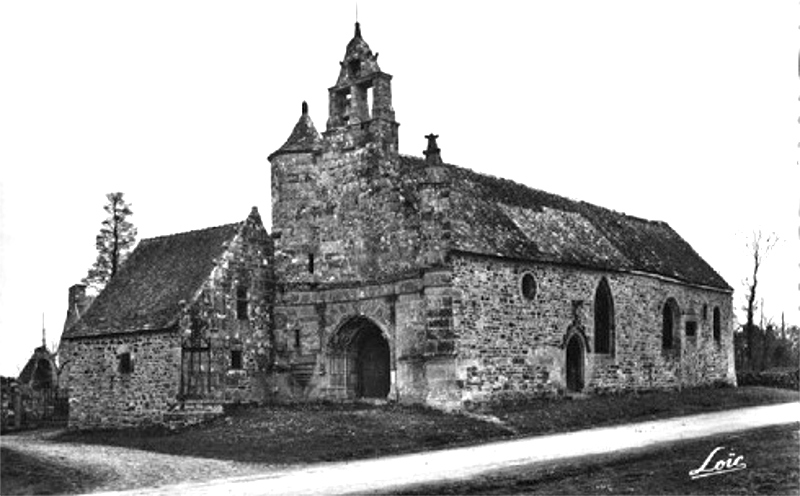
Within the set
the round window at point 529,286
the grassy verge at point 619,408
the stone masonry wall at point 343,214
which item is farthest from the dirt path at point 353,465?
→ the stone masonry wall at point 343,214

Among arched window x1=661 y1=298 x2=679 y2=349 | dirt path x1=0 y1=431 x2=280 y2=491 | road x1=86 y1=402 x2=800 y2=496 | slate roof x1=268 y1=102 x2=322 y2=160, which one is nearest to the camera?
road x1=86 y1=402 x2=800 y2=496

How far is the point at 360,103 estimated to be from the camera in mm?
33125

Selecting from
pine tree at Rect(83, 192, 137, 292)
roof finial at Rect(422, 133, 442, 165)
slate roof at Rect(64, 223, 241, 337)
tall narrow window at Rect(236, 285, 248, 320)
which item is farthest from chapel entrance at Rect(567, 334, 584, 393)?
pine tree at Rect(83, 192, 137, 292)

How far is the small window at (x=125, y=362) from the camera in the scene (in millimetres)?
31739

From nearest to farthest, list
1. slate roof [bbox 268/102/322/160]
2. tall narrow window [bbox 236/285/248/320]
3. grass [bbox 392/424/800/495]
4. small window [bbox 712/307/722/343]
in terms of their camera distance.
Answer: grass [bbox 392/424/800/495] → tall narrow window [bbox 236/285/248/320] → slate roof [bbox 268/102/322/160] → small window [bbox 712/307/722/343]

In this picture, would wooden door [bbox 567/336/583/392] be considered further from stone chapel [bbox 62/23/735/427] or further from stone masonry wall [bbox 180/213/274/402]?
stone masonry wall [bbox 180/213/274/402]

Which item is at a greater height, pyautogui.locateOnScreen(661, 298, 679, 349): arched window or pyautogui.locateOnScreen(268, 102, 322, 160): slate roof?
pyautogui.locateOnScreen(268, 102, 322, 160): slate roof

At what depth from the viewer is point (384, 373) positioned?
→ 33.1 m

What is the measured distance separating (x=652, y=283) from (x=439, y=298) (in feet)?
47.8

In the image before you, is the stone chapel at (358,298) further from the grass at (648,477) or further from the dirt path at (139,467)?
the grass at (648,477)

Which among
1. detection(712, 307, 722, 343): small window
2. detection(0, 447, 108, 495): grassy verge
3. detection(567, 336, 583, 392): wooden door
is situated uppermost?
detection(712, 307, 722, 343): small window

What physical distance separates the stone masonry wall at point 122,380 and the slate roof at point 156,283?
0.49m

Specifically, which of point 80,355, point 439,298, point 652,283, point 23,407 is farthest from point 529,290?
point 23,407

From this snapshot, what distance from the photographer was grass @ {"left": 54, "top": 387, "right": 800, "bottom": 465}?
73.9 ft
